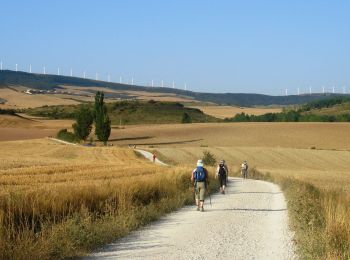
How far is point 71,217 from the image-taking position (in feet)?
47.6

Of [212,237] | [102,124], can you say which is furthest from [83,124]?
[212,237]

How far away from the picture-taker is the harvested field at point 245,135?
338 ft

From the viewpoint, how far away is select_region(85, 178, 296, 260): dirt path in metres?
11.7

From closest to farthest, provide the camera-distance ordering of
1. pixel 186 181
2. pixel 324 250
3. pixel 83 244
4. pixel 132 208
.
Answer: pixel 324 250, pixel 83 244, pixel 132 208, pixel 186 181

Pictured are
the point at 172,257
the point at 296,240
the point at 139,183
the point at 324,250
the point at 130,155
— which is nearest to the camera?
the point at 324,250

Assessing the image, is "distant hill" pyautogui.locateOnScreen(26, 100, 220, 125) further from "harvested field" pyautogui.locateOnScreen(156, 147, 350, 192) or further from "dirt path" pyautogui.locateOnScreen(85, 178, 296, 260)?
"dirt path" pyautogui.locateOnScreen(85, 178, 296, 260)

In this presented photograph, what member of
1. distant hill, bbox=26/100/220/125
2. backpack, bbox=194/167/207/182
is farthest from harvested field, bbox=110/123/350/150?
backpack, bbox=194/167/207/182

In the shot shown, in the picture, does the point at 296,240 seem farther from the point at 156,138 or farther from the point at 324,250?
the point at 156,138

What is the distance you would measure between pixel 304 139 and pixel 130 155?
42.4 m

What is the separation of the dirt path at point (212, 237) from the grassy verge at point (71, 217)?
1.37ft

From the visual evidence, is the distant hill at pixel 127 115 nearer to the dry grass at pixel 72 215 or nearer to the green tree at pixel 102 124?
the green tree at pixel 102 124

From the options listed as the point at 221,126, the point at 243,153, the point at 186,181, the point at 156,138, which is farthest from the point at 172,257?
the point at 221,126

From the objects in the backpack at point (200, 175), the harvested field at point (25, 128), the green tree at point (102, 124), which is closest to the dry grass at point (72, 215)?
the backpack at point (200, 175)

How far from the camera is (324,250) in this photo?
1045 centimetres
